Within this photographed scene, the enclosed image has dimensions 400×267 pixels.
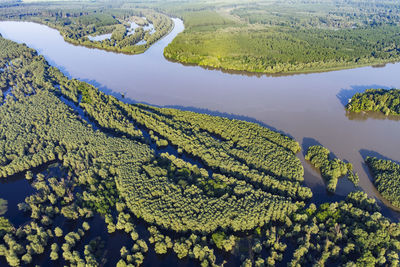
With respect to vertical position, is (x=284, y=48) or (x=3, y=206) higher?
(x=284, y=48)

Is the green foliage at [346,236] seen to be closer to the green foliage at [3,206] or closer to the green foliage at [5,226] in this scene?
the green foliage at [5,226]

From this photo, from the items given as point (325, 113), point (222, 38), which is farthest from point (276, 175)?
point (222, 38)

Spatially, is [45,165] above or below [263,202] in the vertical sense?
below

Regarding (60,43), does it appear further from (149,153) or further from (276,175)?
(276,175)

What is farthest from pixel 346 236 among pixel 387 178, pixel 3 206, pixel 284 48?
pixel 284 48

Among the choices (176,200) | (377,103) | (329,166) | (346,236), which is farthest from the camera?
(377,103)

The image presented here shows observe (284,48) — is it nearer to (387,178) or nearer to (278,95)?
(278,95)
